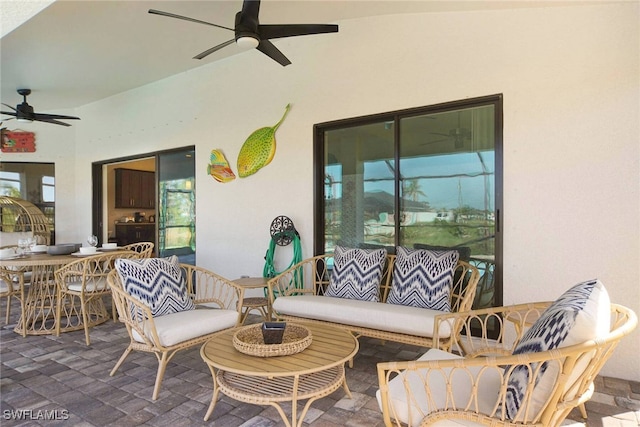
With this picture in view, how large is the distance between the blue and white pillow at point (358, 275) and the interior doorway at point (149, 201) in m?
2.88

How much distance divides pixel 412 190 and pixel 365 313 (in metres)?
1.41

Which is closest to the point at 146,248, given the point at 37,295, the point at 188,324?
the point at 37,295

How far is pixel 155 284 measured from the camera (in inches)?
115

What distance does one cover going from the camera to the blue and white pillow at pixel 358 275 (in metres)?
3.34

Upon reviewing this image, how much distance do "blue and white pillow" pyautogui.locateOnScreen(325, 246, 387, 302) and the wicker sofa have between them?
10 centimetres

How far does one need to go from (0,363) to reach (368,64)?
14.2ft

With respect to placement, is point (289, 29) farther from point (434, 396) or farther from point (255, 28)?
point (434, 396)

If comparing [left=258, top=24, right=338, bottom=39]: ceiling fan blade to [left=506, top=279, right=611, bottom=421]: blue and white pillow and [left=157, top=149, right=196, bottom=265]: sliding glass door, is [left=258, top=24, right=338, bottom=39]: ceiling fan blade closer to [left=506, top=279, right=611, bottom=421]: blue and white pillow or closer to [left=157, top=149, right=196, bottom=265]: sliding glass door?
[left=506, top=279, right=611, bottom=421]: blue and white pillow

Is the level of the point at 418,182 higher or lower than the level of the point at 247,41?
lower

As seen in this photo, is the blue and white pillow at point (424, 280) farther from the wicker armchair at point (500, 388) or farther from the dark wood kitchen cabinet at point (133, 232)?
the dark wood kitchen cabinet at point (133, 232)

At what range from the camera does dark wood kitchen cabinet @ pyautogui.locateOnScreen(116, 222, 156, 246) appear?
8562mm

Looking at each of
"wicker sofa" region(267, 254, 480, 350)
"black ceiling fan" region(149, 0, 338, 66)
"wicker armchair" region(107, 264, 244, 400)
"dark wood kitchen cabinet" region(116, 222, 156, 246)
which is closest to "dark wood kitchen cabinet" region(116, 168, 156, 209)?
"dark wood kitchen cabinet" region(116, 222, 156, 246)

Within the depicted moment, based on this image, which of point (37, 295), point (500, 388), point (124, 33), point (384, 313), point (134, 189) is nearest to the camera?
point (500, 388)

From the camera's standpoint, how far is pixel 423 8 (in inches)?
135
